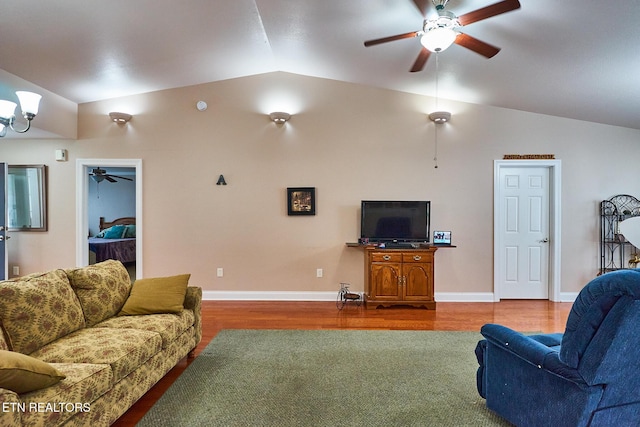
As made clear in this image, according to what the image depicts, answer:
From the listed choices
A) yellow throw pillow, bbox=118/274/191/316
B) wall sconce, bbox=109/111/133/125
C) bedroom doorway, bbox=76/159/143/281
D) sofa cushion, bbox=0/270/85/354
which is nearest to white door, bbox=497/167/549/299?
yellow throw pillow, bbox=118/274/191/316

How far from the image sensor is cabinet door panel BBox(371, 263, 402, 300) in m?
4.13

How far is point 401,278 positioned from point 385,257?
345 mm

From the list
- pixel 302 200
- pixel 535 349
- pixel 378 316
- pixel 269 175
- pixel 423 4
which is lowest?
pixel 378 316

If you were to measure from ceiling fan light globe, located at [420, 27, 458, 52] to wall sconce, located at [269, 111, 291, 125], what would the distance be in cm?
243

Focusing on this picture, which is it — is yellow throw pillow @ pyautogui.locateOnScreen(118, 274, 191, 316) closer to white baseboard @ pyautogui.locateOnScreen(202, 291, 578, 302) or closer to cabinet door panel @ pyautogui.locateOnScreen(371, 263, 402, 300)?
white baseboard @ pyautogui.locateOnScreen(202, 291, 578, 302)

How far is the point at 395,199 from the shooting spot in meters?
4.57

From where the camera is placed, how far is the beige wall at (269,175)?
4566 mm

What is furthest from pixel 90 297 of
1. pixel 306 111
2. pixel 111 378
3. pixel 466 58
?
pixel 466 58

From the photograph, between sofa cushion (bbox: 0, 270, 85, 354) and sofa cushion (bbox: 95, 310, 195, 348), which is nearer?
sofa cushion (bbox: 0, 270, 85, 354)

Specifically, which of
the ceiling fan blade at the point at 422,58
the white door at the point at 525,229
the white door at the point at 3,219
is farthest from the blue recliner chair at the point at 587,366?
the white door at the point at 3,219

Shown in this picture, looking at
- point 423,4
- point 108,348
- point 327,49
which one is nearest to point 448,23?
point 423,4

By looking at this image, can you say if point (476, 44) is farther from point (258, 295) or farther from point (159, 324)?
point (258, 295)

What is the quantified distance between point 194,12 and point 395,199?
3.27m

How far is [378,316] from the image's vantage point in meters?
3.85
